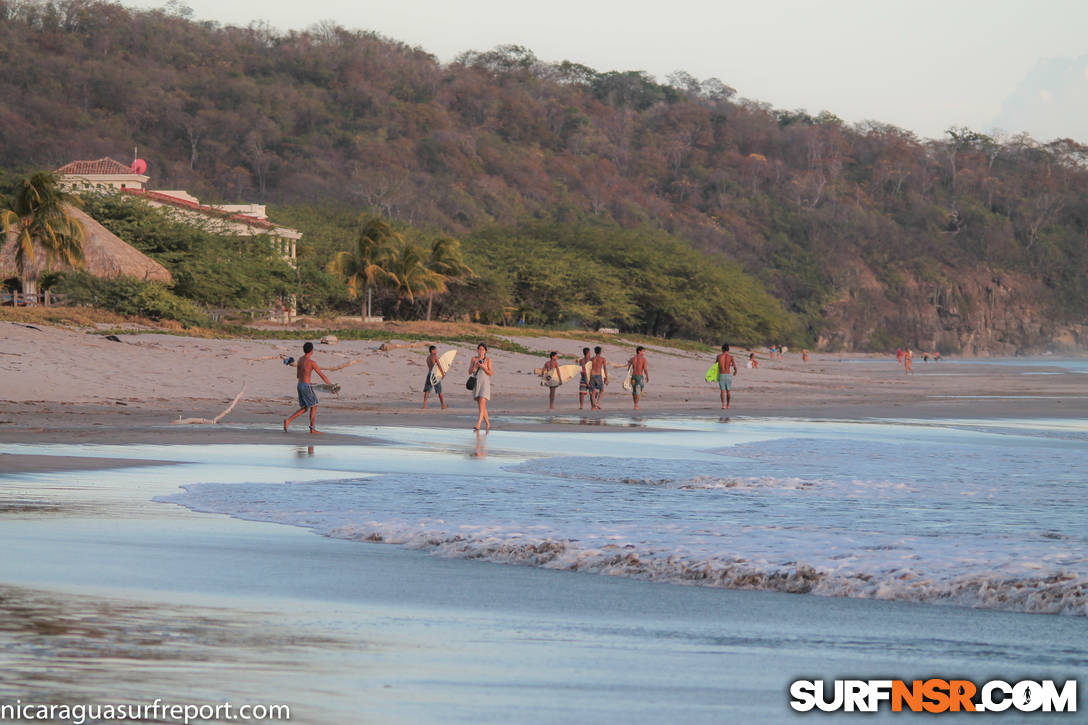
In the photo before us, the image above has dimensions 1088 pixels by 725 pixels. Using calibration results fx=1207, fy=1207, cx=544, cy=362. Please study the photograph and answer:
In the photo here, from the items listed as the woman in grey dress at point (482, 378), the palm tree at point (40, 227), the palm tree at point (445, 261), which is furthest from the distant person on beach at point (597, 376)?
the palm tree at point (445, 261)

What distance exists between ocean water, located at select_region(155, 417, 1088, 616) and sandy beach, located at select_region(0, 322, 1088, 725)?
4cm

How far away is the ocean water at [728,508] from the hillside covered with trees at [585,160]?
224 ft

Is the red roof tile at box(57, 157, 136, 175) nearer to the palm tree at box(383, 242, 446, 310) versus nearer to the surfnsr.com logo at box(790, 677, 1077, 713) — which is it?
the palm tree at box(383, 242, 446, 310)

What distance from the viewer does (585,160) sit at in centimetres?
13412

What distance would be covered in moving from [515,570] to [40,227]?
36997mm

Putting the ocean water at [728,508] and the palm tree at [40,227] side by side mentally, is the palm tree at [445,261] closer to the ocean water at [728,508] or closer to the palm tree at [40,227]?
the palm tree at [40,227]

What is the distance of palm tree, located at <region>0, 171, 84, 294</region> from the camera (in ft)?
132

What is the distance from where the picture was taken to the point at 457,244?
6072cm

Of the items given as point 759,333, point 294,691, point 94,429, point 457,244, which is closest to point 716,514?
point 294,691

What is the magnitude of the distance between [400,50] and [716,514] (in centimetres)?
14620

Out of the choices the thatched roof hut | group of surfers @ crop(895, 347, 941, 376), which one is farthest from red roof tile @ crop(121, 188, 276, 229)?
group of surfers @ crop(895, 347, 941, 376)

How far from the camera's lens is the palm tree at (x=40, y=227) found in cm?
4019

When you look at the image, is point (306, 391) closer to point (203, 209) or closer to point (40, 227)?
point (40, 227)

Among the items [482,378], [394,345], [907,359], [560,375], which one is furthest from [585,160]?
[482,378]
